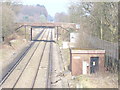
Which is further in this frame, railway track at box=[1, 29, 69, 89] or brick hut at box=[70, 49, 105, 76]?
brick hut at box=[70, 49, 105, 76]

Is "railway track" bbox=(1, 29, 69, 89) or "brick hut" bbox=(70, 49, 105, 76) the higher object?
"brick hut" bbox=(70, 49, 105, 76)

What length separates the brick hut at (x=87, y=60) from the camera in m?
21.4

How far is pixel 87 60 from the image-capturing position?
2155 centimetres

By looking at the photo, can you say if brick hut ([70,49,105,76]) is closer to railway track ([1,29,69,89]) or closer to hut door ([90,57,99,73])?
hut door ([90,57,99,73])

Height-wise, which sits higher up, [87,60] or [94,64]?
[87,60]

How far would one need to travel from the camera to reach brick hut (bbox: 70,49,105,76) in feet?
70.3

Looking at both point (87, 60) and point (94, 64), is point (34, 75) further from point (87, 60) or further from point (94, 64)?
point (94, 64)

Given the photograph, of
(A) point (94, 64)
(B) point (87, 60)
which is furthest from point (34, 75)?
(A) point (94, 64)

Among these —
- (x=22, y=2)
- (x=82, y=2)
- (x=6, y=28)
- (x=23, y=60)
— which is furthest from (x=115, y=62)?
(x=22, y=2)

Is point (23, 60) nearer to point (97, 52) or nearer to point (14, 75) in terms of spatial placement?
point (14, 75)

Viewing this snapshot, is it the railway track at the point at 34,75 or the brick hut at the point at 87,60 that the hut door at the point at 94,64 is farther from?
the railway track at the point at 34,75

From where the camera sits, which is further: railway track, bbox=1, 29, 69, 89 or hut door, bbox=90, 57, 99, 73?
hut door, bbox=90, 57, 99, 73

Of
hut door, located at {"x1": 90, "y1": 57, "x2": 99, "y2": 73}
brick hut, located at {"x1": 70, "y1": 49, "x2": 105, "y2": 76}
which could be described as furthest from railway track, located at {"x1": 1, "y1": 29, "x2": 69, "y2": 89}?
hut door, located at {"x1": 90, "y1": 57, "x2": 99, "y2": 73}

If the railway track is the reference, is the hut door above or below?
above
